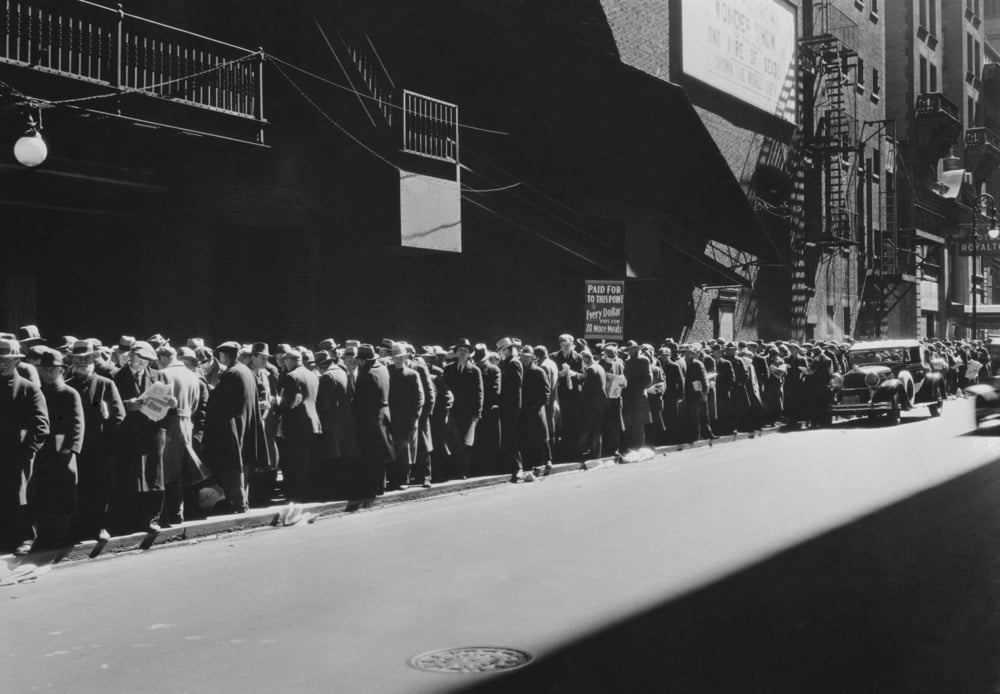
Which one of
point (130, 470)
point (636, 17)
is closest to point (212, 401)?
point (130, 470)

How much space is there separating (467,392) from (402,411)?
4.91 ft

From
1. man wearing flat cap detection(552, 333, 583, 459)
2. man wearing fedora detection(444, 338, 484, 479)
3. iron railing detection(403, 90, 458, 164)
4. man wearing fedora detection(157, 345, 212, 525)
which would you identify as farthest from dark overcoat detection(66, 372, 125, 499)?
iron railing detection(403, 90, 458, 164)

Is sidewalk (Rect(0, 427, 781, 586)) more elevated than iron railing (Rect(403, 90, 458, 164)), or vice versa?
iron railing (Rect(403, 90, 458, 164))

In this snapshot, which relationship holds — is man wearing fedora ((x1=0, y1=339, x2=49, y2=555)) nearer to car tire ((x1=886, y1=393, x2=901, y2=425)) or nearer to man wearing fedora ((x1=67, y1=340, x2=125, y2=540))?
man wearing fedora ((x1=67, y1=340, x2=125, y2=540))

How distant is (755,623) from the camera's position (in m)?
6.77

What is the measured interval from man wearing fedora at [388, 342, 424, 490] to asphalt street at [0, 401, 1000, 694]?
147 cm

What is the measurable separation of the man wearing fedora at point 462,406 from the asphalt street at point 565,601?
250cm

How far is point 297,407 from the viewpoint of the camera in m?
12.6

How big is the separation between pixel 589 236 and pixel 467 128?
3762mm

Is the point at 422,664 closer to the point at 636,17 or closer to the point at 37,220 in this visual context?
the point at 37,220

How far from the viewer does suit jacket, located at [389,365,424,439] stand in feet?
45.5

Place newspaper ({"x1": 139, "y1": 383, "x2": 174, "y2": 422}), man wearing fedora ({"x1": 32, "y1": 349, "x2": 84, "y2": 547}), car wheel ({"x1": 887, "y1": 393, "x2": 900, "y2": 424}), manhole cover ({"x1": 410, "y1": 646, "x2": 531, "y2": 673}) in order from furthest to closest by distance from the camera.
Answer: car wheel ({"x1": 887, "y1": 393, "x2": 900, "y2": 424}) < newspaper ({"x1": 139, "y1": 383, "x2": 174, "y2": 422}) < man wearing fedora ({"x1": 32, "y1": 349, "x2": 84, "y2": 547}) < manhole cover ({"x1": 410, "y1": 646, "x2": 531, "y2": 673})

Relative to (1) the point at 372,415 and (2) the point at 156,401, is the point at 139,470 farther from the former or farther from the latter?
(1) the point at 372,415

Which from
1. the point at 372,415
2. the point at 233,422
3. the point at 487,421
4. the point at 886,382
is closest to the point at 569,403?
the point at 487,421
